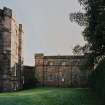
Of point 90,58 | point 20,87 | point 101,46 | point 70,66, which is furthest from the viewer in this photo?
point 70,66

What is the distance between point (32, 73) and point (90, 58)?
643 inches

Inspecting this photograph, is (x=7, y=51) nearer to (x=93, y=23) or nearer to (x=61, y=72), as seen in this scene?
(x=61, y=72)

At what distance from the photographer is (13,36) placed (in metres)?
35.3

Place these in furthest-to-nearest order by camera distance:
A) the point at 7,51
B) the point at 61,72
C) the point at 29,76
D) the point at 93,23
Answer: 1. the point at 29,76
2. the point at 61,72
3. the point at 7,51
4. the point at 93,23

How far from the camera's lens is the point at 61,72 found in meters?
41.6

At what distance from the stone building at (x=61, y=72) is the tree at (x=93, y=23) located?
45.2ft

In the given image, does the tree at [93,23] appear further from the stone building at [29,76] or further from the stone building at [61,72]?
the stone building at [29,76]

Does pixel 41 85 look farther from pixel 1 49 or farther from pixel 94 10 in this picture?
pixel 94 10

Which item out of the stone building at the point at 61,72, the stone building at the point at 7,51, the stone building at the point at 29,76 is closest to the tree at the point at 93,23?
the stone building at the point at 7,51

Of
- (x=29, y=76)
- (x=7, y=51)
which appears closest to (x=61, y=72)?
(x=29, y=76)

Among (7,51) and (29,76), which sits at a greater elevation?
(7,51)

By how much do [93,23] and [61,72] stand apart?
17.5m

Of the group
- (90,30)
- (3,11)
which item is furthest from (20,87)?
(90,30)

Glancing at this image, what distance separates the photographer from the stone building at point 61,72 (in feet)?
136
